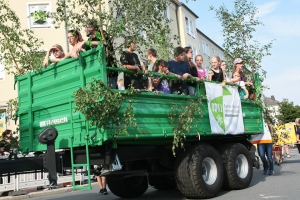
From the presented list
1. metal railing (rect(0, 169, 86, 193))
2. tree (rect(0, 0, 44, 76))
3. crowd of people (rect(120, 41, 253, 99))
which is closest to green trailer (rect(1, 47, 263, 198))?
crowd of people (rect(120, 41, 253, 99))

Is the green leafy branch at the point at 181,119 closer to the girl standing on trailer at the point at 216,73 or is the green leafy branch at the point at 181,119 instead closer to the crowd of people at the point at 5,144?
the girl standing on trailer at the point at 216,73

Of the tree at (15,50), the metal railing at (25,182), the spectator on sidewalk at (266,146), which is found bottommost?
the metal railing at (25,182)

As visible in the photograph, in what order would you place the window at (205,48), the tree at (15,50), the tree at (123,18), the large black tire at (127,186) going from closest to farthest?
the tree at (123,18)
the tree at (15,50)
the large black tire at (127,186)
the window at (205,48)

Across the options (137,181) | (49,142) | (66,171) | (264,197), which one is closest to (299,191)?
(264,197)

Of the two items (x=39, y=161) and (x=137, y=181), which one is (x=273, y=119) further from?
(x=39, y=161)

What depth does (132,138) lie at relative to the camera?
19.3 ft

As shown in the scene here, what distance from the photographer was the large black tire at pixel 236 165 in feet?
25.7

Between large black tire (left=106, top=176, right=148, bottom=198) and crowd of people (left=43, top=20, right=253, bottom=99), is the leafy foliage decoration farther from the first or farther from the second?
large black tire (left=106, top=176, right=148, bottom=198)

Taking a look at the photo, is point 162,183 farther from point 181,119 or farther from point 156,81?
point 156,81

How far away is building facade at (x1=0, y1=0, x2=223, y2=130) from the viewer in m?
22.3

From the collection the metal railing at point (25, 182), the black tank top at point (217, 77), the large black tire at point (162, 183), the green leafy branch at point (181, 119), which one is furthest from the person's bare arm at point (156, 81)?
the metal railing at point (25, 182)

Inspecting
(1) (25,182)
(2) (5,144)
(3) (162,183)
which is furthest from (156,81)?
(1) (25,182)

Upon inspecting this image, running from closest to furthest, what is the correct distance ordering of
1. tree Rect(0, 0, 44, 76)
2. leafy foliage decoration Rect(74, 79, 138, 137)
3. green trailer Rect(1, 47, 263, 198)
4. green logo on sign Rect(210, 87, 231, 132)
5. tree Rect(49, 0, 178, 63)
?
leafy foliage decoration Rect(74, 79, 138, 137) → green trailer Rect(1, 47, 263, 198) → tree Rect(49, 0, 178, 63) → tree Rect(0, 0, 44, 76) → green logo on sign Rect(210, 87, 231, 132)

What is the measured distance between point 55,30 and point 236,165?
17996mm
